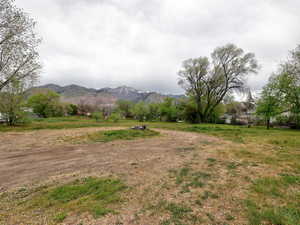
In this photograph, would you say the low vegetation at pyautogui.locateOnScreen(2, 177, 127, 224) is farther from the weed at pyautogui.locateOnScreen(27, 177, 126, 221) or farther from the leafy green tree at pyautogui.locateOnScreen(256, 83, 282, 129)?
the leafy green tree at pyautogui.locateOnScreen(256, 83, 282, 129)

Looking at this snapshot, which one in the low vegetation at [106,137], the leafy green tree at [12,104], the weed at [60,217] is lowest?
the low vegetation at [106,137]

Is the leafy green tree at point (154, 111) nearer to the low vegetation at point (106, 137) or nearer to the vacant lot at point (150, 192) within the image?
the low vegetation at point (106, 137)

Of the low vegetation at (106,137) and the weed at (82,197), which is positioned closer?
the weed at (82,197)

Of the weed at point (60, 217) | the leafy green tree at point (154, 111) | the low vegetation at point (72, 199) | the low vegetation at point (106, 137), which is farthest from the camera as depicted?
the leafy green tree at point (154, 111)

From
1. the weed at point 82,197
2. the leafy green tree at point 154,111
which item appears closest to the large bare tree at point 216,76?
the leafy green tree at point 154,111

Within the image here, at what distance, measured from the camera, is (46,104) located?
129ft

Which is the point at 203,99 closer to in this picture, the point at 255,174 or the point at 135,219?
the point at 255,174

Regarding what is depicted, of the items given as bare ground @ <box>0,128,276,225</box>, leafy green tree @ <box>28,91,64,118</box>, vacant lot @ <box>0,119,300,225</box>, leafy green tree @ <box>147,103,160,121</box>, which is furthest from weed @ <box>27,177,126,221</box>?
leafy green tree @ <box>28,91,64,118</box>

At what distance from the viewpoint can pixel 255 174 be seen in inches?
176

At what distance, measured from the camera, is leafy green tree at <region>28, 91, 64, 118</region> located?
38.4m

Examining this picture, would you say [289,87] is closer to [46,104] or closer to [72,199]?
[72,199]

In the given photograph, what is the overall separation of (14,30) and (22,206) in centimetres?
1862

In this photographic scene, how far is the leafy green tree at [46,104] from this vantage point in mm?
38400

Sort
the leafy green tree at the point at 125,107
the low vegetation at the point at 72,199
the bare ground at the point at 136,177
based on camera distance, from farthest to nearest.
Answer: the leafy green tree at the point at 125,107, the low vegetation at the point at 72,199, the bare ground at the point at 136,177
